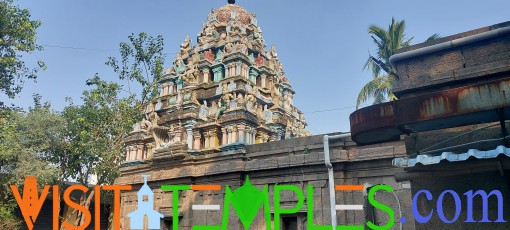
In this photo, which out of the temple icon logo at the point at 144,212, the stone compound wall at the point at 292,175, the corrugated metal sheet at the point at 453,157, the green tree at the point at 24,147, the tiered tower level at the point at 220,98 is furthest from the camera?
the tiered tower level at the point at 220,98

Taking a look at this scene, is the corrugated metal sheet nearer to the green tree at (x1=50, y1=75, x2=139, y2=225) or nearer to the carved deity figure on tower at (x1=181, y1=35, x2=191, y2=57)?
the green tree at (x1=50, y1=75, x2=139, y2=225)

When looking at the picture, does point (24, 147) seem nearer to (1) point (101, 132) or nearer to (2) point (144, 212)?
(1) point (101, 132)

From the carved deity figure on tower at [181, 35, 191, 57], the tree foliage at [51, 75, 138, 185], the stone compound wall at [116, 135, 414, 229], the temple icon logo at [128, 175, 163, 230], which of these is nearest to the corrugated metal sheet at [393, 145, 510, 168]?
the stone compound wall at [116, 135, 414, 229]

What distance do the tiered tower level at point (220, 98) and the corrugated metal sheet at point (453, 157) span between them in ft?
38.1

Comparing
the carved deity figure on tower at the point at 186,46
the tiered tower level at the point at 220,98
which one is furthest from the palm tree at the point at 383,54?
the carved deity figure on tower at the point at 186,46

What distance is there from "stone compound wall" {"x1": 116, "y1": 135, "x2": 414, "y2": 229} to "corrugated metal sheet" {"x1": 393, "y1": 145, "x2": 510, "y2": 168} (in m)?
4.78

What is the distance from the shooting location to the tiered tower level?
70.4 ft

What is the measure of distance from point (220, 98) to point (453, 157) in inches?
762

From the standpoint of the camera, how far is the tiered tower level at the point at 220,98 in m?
21.5

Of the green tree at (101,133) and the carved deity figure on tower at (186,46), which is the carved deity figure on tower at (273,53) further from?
the green tree at (101,133)

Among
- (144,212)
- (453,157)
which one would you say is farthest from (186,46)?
(453,157)

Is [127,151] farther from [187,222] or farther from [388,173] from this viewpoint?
[388,173]

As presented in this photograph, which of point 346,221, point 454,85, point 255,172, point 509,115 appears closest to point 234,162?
point 255,172

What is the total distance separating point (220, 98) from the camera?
24422 millimetres
